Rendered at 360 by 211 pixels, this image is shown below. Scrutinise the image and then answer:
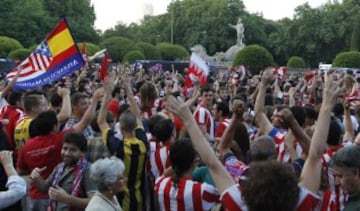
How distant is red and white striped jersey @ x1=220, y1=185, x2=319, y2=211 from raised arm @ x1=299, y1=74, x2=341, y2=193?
0.34ft

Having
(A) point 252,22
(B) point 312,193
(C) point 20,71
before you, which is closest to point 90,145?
(B) point 312,193

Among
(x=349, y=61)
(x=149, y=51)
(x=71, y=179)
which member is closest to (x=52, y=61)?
(x=71, y=179)

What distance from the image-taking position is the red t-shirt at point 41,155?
6.13 metres

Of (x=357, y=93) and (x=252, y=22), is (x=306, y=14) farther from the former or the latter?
(x=357, y=93)

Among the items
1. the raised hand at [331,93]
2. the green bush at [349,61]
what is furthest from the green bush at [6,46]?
the raised hand at [331,93]

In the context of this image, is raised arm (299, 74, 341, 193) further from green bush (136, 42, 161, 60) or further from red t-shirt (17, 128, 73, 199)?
green bush (136, 42, 161, 60)

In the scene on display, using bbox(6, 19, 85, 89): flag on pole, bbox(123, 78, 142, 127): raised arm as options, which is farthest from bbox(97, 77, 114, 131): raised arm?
bbox(6, 19, 85, 89): flag on pole

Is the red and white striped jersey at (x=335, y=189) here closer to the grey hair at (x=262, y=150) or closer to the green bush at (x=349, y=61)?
the grey hair at (x=262, y=150)

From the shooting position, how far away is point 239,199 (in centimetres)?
396

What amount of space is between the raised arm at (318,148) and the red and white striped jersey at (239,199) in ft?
0.34

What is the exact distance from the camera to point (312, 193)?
3.98m

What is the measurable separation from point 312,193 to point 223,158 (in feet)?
4.67

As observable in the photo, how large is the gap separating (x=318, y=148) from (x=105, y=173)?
1.49 meters

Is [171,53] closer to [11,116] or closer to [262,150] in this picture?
[11,116]
